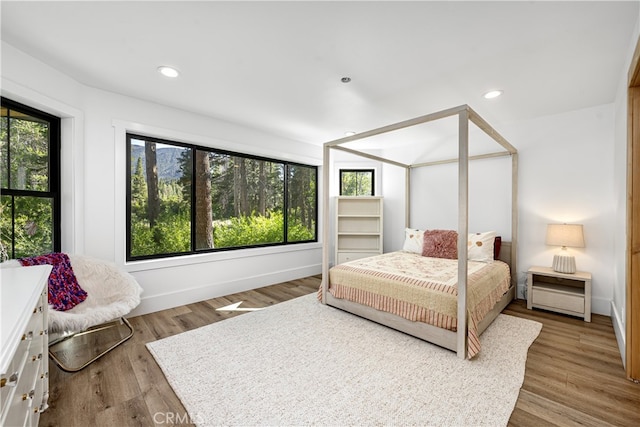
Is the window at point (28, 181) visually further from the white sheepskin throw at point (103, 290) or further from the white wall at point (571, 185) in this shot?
the white wall at point (571, 185)

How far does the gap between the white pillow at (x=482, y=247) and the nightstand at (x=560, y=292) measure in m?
0.48

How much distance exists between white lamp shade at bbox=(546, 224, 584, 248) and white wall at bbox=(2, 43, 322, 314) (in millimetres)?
3936

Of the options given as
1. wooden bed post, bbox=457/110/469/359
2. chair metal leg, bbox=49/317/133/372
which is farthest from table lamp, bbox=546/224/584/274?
chair metal leg, bbox=49/317/133/372

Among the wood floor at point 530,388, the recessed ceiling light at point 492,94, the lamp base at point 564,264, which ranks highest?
the recessed ceiling light at point 492,94

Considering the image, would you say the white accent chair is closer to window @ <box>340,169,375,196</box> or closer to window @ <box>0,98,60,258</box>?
window @ <box>0,98,60,258</box>

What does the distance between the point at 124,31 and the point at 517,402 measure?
11.6 feet

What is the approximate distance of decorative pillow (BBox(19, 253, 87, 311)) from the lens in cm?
212

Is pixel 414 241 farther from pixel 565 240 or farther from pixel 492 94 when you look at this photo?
pixel 492 94

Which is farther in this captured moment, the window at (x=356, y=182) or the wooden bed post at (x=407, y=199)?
the window at (x=356, y=182)

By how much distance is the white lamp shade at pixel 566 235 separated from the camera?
120 inches

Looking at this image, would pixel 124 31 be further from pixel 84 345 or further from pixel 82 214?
pixel 84 345

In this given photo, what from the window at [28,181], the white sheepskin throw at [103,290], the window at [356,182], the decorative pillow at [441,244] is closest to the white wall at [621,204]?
the decorative pillow at [441,244]

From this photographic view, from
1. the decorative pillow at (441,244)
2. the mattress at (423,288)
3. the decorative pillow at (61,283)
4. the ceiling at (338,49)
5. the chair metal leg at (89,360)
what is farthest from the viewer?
the decorative pillow at (441,244)

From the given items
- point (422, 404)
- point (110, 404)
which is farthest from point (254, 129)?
point (422, 404)
